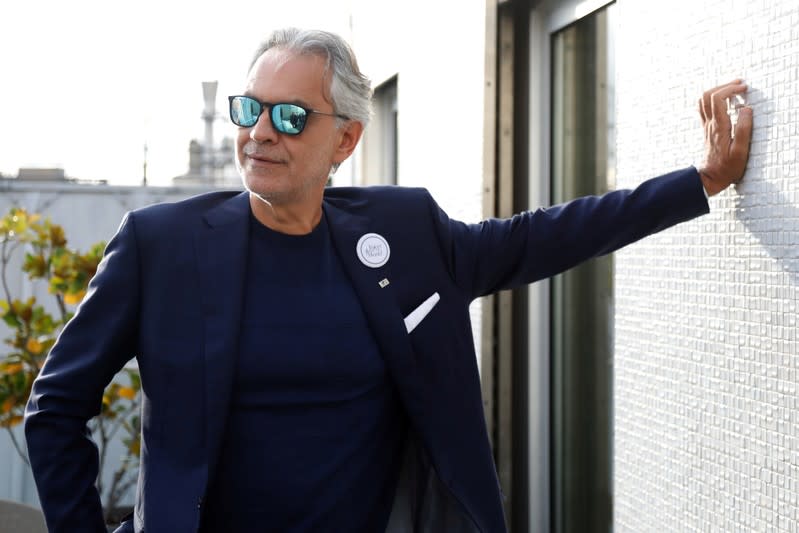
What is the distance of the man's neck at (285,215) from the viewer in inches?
93.8

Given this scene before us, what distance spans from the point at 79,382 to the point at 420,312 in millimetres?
749

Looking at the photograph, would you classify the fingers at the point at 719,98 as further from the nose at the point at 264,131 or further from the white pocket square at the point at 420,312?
Result: the nose at the point at 264,131

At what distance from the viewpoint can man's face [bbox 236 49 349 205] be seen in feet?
7.63

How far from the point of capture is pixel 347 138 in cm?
257

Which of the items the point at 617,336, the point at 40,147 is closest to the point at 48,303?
the point at 40,147

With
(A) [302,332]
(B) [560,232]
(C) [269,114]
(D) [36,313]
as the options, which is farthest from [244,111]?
(D) [36,313]

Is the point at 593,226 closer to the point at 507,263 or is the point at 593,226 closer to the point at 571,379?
the point at 507,263

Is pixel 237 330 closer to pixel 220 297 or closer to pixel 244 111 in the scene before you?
pixel 220 297

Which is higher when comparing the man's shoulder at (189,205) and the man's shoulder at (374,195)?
the man's shoulder at (374,195)

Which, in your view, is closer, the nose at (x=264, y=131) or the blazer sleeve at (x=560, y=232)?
the nose at (x=264, y=131)

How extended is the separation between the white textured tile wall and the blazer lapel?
111cm

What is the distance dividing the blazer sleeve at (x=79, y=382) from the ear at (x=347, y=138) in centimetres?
52

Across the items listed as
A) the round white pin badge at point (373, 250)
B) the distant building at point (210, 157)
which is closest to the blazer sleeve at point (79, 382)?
the round white pin badge at point (373, 250)

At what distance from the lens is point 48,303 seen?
8.38 meters
